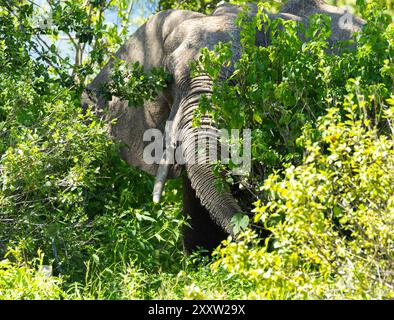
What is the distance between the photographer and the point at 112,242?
7.70 metres

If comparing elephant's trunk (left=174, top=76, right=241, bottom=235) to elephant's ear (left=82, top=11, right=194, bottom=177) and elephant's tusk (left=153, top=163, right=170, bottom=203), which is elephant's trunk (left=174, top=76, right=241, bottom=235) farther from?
elephant's ear (left=82, top=11, right=194, bottom=177)

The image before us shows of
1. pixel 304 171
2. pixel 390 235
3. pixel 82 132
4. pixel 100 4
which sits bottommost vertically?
pixel 390 235

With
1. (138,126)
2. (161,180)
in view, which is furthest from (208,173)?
(138,126)

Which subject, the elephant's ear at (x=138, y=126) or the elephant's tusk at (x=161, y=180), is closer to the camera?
the elephant's tusk at (x=161, y=180)

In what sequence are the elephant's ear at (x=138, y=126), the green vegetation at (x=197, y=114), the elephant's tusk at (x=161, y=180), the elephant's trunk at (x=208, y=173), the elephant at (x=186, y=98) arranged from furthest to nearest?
the elephant's ear at (x=138, y=126), the elephant's tusk at (x=161, y=180), the elephant at (x=186, y=98), the elephant's trunk at (x=208, y=173), the green vegetation at (x=197, y=114)

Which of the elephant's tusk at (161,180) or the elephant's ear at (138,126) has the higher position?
the elephant's ear at (138,126)

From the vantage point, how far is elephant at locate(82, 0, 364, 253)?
7.18m

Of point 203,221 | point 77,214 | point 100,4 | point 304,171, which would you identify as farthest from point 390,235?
point 100,4

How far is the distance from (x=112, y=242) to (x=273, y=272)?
2.66m

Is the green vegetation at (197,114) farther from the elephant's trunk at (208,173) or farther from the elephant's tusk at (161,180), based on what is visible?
the elephant's tusk at (161,180)

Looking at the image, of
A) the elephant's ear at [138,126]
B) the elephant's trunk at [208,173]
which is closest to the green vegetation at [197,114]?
the elephant's trunk at [208,173]

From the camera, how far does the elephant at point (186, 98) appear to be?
283 inches
